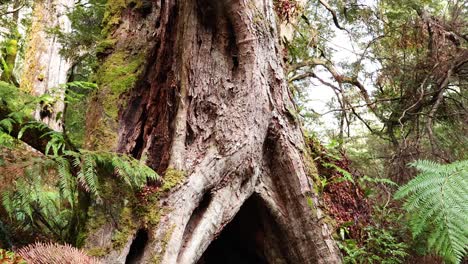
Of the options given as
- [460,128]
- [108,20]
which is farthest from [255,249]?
[460,128]

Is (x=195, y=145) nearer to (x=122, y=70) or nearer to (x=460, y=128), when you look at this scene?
(x=122, y=70)

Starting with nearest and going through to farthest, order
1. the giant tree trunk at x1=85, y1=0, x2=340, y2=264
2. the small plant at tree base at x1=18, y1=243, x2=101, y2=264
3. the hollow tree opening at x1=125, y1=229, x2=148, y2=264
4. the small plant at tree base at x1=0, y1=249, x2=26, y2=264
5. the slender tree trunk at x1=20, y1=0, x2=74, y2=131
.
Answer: the small plant at tree base at x1=0, y1=249, x2=26, y2=264 < the small plant at tree base at x1=18, y1=243, x2=101, y2=264 < the hollow tree opening at x1=125, y1=229, x2=148, y2=264 < the giant tree trunk at x1=85, y1=0, x2=340, y2=264 < the slender tree trunk at x1=20, y1=0, x2=74, y2=131

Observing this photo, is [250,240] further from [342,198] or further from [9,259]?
[9,259]

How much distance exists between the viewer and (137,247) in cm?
306

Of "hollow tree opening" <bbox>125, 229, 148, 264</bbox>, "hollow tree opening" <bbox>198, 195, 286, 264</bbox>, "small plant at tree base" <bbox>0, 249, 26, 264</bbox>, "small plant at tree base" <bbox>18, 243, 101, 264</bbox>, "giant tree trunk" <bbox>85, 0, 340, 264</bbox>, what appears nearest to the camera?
"small plant at tree base" <bbox>0, 249, 26, 264</bbox>

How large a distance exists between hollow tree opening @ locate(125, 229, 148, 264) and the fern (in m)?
2.05

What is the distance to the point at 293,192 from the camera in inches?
156

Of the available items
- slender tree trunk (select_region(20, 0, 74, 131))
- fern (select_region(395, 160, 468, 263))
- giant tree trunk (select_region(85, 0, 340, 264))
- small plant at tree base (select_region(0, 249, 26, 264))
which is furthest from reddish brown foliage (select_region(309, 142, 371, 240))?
slender tree trunk (select_region(20, 0, 74, 131))

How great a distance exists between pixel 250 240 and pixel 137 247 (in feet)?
5.25

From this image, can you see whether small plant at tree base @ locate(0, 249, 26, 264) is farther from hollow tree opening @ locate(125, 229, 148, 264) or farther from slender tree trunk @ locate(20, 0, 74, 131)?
slender tree trunk @ locate(20, 0, 74, 131)

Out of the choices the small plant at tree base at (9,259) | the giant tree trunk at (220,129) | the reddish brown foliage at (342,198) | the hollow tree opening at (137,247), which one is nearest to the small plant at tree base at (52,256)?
the small plant at tree base at (9,259)

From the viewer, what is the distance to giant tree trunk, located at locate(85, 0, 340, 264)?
3482mm

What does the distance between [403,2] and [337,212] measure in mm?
4619

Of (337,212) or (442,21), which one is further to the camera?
(442,21)
